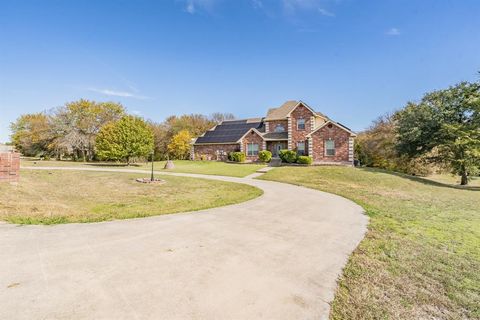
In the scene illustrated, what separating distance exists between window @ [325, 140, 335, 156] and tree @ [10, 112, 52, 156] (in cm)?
4411

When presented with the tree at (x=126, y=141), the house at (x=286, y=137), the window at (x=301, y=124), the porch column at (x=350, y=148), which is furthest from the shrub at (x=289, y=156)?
the tree at (x=126, y=141)

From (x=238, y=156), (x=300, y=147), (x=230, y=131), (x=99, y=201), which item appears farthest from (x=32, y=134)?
(x=300, y=147)

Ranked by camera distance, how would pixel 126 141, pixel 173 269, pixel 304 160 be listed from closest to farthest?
pixel 173 269 < pixel 304 160 < pixel 126 141

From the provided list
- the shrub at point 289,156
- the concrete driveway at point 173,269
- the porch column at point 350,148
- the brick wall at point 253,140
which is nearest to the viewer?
the concrete driveway at point 173,269

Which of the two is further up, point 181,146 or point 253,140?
point 253,140

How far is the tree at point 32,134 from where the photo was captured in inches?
1535

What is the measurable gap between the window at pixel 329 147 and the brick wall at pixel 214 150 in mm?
11546

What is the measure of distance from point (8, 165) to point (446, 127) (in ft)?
100

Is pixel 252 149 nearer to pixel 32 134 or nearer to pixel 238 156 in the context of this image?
pixel 238 156

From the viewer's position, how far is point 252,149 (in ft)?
102

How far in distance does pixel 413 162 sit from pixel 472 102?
9371 millimetres

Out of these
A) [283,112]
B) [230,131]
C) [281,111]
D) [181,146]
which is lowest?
[181,146]

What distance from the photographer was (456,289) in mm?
3525

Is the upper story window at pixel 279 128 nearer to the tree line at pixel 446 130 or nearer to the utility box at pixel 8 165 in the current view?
the tree line at pixel 446 130
